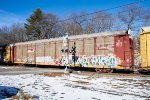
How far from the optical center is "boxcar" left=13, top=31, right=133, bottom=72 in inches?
883

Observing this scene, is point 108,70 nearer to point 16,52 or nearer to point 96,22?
point 16,52

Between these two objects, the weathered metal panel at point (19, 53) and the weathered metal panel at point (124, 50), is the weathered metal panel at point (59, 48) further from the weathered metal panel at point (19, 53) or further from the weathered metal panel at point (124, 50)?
the weathered metal panel at point (19, 53)

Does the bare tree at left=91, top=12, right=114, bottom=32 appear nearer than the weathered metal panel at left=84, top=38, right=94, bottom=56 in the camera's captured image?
No

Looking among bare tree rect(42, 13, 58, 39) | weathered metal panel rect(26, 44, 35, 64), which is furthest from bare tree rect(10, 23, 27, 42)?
weathered metal panel rect(26, 44, 35, 64)

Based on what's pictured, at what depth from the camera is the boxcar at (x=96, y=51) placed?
2244 centimetres

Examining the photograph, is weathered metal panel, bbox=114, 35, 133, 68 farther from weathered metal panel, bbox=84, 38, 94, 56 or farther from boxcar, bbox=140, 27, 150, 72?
weathered metal panel, bbox=84, 38, 94, 56

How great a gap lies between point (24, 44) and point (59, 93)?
28182mm

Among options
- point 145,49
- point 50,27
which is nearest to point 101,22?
point 50,27

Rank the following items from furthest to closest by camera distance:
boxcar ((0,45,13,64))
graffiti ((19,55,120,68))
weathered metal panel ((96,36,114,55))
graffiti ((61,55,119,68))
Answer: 1. boxcar ((0,45,13,64))
2. weathered metal panel ((96,36,114,55))
3. graffiti ((19,55,120,68))
4. graffiti ((61,55,119,68))

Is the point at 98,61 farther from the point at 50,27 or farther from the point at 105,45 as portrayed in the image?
the point at 50,27

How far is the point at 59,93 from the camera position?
1187 cm

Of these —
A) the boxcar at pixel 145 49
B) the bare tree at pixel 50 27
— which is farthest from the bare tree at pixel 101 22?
the boxcar at pixel 145 49

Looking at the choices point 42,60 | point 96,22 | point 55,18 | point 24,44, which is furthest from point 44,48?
point 55,18

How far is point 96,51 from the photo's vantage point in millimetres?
25047
